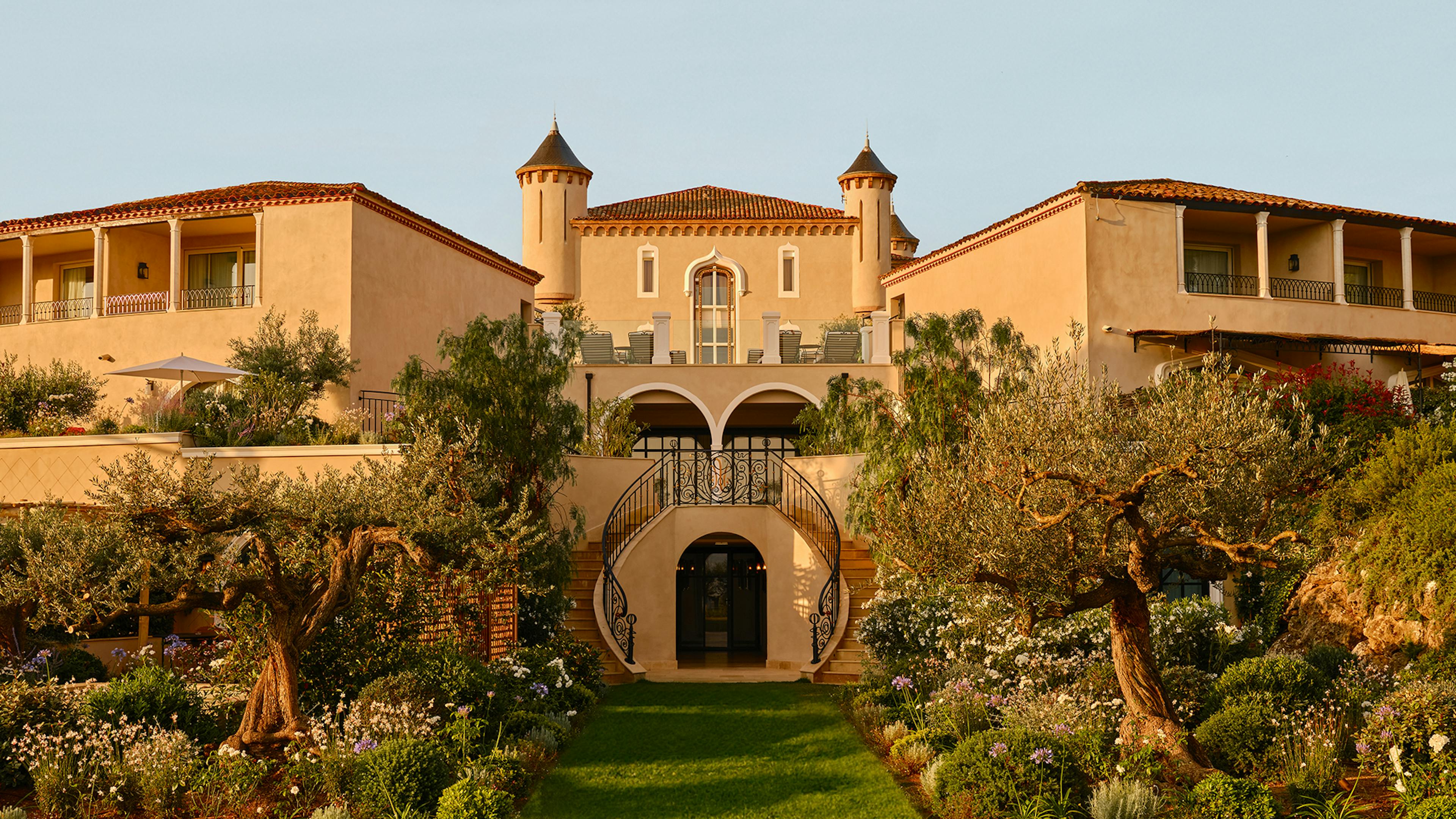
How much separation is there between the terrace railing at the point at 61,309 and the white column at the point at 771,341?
14.6 m

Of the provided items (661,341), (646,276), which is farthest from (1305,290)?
(646,276)

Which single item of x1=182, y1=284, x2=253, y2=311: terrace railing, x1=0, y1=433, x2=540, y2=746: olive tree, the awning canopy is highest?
x1=182, y1=284, x2=253, y2=311: terrace railing

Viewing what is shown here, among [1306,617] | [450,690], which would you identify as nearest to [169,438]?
[450,690]

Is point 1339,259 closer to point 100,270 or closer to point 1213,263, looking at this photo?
point 1213,263

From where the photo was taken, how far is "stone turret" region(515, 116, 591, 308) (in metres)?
35.2

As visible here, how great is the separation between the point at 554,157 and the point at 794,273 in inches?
313

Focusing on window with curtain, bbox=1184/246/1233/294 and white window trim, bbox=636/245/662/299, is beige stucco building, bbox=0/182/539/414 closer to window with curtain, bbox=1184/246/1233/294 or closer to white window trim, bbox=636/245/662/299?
white window trim, bbox=636/245/662/299

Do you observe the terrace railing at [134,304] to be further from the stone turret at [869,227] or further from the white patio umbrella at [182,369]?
the stone turret at [869,227]

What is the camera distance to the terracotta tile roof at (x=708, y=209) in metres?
35.5

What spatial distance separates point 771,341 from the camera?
26.8m

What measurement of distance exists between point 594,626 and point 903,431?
19.1ft

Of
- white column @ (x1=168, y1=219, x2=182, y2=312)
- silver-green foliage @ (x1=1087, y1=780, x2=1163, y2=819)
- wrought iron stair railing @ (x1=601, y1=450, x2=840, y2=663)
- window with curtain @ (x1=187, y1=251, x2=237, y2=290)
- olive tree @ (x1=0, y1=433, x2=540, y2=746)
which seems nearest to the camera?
silver-green foliage @ (x1=1087, y1=780, x2=1163, y2=819)

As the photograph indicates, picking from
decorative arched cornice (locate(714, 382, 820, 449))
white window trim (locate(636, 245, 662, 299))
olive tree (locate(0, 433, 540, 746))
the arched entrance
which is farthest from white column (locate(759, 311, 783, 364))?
olive tree (locate(0, 433, 540, 746))

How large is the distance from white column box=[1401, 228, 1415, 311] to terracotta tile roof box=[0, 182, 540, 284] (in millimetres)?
20338
